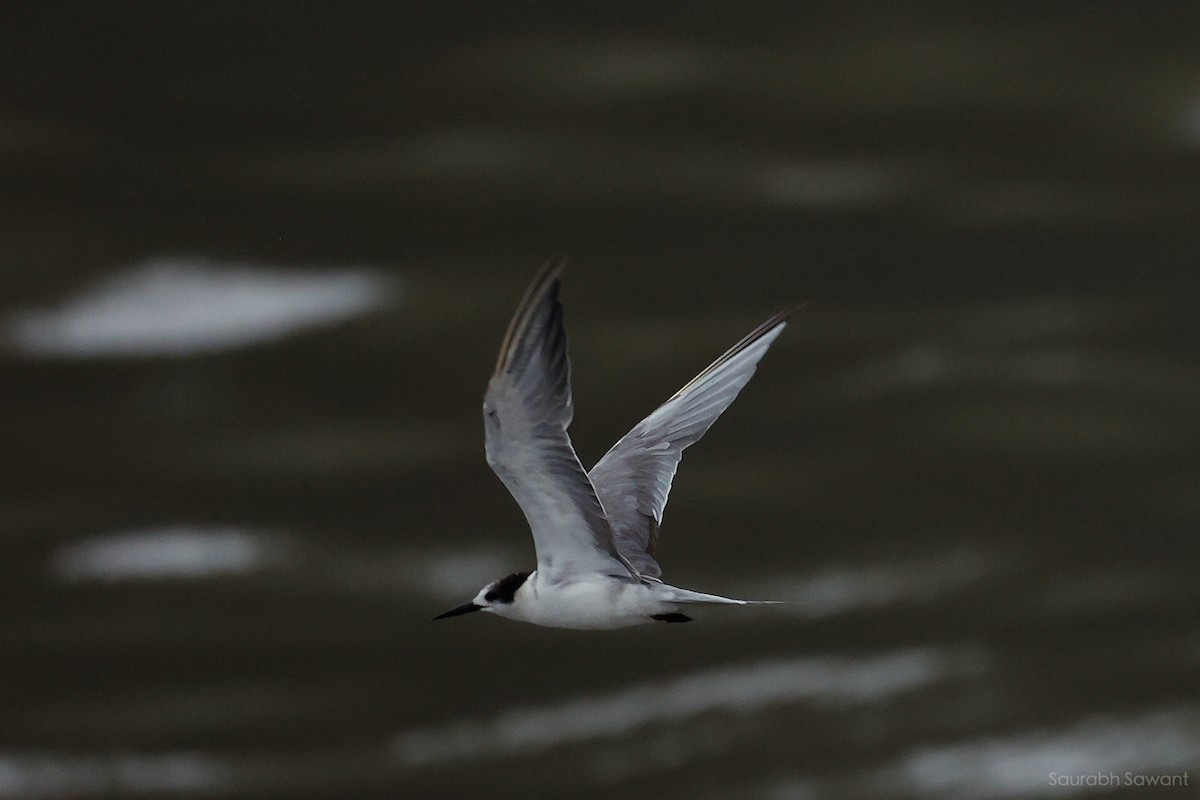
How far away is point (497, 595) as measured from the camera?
2.43 ft

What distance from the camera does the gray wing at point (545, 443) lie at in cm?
67

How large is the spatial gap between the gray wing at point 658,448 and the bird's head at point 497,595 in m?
0.15

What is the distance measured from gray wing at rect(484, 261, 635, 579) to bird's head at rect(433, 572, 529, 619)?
15 millimetres

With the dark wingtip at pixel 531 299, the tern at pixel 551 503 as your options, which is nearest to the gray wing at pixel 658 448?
the tern at pixel 551 503

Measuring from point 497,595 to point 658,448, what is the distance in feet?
0.87

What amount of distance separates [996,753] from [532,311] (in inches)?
47.8

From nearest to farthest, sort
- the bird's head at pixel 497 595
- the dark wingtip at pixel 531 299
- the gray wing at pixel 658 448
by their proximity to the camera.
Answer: the dark wingtip at pixel 531 299, the bird's head at pixel 497 595, the gray wing at pixel 658 448

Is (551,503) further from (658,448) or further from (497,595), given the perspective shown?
(658,448)

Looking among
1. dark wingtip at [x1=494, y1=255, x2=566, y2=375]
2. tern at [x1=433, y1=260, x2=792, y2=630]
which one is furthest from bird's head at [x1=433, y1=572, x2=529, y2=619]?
dark wingtip at [x1=494, y1=255, x2=566, y2=375]

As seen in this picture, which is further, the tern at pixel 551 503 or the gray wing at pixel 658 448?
the gray wing at pixel 658 448

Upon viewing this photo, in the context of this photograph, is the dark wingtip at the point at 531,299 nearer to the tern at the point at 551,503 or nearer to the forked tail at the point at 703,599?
the tern at the point at 551,503

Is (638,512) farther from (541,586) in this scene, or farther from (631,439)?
(541,586)

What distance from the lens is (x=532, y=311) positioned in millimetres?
660

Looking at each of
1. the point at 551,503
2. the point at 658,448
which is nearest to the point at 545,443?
the point at 551,503
